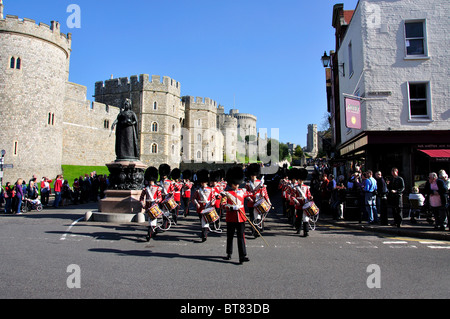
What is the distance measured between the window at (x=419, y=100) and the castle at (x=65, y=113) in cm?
3316

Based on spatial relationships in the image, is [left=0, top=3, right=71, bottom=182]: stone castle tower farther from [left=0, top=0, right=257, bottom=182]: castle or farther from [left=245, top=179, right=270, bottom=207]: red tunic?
[left=245, top=179, right=270, bottom=207]: red tunic

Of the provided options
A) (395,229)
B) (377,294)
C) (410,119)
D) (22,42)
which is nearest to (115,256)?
(377,294)

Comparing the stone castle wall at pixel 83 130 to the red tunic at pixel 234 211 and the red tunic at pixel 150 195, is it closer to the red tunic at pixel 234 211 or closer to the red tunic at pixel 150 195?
the red tunic at pixel 150 195

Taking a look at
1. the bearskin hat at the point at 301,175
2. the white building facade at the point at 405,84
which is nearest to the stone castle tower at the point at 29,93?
the bearskin hat at the point at 301,175

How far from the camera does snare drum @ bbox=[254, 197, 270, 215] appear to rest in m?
8.80

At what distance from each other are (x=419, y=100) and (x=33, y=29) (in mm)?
35092

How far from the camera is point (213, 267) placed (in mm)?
5945

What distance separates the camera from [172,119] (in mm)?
59406

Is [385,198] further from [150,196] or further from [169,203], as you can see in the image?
[150,196]

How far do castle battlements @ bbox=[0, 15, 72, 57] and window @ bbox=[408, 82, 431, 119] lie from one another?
113 ft

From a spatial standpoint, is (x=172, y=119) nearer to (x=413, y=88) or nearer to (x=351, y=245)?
(x=413, y=88)

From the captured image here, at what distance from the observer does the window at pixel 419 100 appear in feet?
48.7

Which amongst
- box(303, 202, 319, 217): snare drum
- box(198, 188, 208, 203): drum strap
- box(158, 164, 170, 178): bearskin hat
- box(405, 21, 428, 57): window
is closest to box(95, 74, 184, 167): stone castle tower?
box(158, 164, 170, 178): bearskin hat
